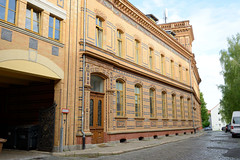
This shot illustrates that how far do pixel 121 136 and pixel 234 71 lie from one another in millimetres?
23500

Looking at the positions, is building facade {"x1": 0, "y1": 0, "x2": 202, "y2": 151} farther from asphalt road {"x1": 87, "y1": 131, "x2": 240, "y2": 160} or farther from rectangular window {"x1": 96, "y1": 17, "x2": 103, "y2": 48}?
asphalt road {"x1": 87, "y1": 131, "x2": 240, "y2": 160}

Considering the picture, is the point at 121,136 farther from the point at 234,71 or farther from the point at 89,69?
the point at 234,71

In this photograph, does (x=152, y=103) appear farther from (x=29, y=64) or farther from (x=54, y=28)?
(x=29, y=64)

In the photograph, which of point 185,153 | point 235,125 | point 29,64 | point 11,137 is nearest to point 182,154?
→ point 185,153

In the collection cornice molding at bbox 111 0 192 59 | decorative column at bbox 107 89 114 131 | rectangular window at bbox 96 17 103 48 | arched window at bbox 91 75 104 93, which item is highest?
cornice molding at bbox 111 0 192 59

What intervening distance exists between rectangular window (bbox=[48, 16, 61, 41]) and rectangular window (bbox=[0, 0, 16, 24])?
2010mm

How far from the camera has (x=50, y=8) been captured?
1167 cm

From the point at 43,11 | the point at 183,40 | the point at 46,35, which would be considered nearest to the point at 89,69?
the point at 46,35

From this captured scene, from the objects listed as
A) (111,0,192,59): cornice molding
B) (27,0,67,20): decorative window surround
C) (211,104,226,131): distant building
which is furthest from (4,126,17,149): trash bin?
(211,104,226,131): distant building

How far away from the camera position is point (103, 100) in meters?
14.5

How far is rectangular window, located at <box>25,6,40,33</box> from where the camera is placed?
10698 mm

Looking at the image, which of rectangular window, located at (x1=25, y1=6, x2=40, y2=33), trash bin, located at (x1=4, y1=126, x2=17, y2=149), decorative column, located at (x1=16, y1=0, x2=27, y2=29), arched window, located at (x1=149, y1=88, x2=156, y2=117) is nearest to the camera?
decorative column, located at (x1=16, y1=0, x2=27, y2=29)

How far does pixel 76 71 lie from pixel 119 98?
4.76m

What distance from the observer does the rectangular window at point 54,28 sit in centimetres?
1177
